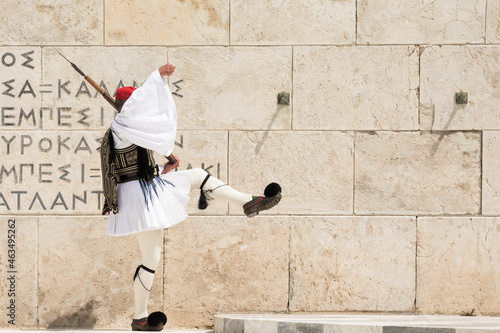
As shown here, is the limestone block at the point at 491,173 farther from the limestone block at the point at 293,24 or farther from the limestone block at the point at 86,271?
the limestone block at the point at 86,271

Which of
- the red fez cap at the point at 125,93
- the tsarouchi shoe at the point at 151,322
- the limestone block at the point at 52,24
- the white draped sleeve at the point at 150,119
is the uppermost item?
the limestone block at the point at 52,24

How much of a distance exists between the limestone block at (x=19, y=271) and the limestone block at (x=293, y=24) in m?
2.71

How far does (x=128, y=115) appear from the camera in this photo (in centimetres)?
643

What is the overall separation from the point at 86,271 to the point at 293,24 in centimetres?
310

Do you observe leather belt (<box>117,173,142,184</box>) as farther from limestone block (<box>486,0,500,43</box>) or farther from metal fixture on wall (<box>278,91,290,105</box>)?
limestone block (<box>486,0,500,43</box>)

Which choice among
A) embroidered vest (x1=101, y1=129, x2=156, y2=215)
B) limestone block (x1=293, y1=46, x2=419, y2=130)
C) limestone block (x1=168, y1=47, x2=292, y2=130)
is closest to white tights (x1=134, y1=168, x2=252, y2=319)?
embroidered vest (x1=101, y1=129, x2=156, y2=215)

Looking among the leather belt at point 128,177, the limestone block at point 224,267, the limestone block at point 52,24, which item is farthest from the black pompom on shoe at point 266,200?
the limestone block at point 52,24

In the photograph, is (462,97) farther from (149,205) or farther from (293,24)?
(149,205)

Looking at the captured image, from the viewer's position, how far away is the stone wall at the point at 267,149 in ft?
25.6

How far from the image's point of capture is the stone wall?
307 inches

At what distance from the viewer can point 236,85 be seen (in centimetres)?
785

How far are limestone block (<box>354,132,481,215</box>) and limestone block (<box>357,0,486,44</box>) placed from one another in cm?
91

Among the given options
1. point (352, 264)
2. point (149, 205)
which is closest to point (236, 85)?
point (149, 205)

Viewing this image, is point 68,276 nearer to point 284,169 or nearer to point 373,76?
point 284,169
